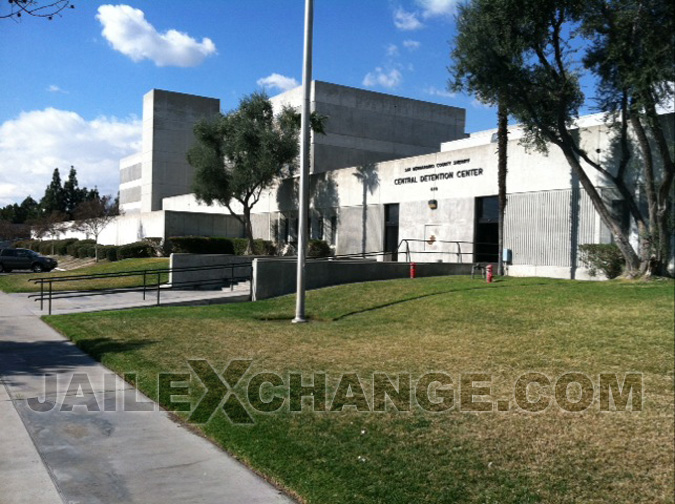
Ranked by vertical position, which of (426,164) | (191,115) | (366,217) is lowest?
(366,217)

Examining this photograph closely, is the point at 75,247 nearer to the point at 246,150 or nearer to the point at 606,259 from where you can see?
the point at 246,150

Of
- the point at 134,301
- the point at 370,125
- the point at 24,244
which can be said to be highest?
the point at 370,125

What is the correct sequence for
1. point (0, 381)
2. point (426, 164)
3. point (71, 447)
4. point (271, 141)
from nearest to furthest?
point (71, 447)
point (0, 381)
point (426, 164)
point (271, 141)

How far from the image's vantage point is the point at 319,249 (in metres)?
33.8

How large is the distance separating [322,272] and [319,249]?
1280cm

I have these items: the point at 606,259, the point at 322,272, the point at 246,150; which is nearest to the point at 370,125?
the point at 246,150

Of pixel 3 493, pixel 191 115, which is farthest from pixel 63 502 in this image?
pixel 191 115

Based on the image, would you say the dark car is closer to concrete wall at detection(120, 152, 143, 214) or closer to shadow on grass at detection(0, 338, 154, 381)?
concrete wall at detection(120, 152, 143, 214)

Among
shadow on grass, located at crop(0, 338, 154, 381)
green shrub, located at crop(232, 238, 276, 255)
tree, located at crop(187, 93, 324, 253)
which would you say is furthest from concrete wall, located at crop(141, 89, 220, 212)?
shadow on grass, located at crop(0, 338, 154, 381)

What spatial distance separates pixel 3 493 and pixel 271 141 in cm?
3176

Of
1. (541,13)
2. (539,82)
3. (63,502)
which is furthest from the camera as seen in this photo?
(539,82)

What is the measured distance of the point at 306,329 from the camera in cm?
1311

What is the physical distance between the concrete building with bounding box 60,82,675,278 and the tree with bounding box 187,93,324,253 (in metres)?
2.32

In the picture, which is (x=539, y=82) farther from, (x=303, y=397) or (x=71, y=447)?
(x=71, y=447)
